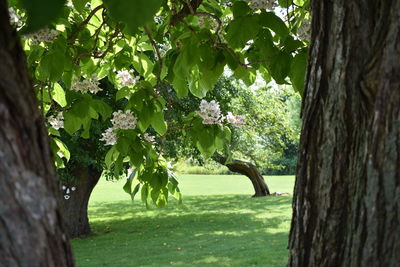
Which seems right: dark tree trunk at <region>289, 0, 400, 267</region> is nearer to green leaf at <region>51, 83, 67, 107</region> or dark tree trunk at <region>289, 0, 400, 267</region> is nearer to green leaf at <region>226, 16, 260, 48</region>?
green leaf at <region>226, 16, 260, 48</region>

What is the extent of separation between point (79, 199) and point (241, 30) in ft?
32.8

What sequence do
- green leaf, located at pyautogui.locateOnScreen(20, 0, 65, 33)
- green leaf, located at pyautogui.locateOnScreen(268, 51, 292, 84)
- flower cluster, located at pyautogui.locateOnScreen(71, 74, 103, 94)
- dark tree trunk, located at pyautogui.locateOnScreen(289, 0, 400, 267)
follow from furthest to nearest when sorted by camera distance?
flower cluster, located at pyautogui.locateOnScreen(71, 74, 103, 94), green leaf, located at pyautogui.locateOnScreen(268, 51, 292, 84), dark tree trunk, located at pyautogui.locateOnScreen(289, 0, 400, 267), green leaf, located at pyautogui.locateOnScreen(20, 0, 65, 33)

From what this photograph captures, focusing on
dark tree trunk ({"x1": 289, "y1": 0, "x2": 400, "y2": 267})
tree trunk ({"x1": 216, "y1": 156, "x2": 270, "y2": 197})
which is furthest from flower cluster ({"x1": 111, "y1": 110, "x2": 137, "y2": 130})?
tree trunk ({"x1": 216, "y1": 156, "x2": 270, "y2": 197})

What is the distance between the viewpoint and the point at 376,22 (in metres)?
1.08

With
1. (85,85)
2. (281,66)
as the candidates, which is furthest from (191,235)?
(281,66)

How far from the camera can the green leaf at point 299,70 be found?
1.84 m

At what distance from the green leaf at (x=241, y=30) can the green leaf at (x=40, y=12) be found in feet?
4.56

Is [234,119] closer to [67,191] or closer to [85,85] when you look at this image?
[85,85]

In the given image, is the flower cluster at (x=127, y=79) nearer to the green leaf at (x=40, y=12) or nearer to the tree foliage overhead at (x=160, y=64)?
the tree foliage overhead at (x=160, y=64)

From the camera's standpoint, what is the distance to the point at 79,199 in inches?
449

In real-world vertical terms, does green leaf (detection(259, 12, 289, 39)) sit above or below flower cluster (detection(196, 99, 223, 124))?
above

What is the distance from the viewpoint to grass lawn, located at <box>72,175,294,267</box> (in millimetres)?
9104

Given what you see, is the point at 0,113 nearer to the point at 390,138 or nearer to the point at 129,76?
the point at 390,138

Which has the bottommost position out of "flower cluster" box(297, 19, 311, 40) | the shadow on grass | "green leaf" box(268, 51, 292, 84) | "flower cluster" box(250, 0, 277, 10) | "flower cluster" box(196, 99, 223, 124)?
the shadow on grass
